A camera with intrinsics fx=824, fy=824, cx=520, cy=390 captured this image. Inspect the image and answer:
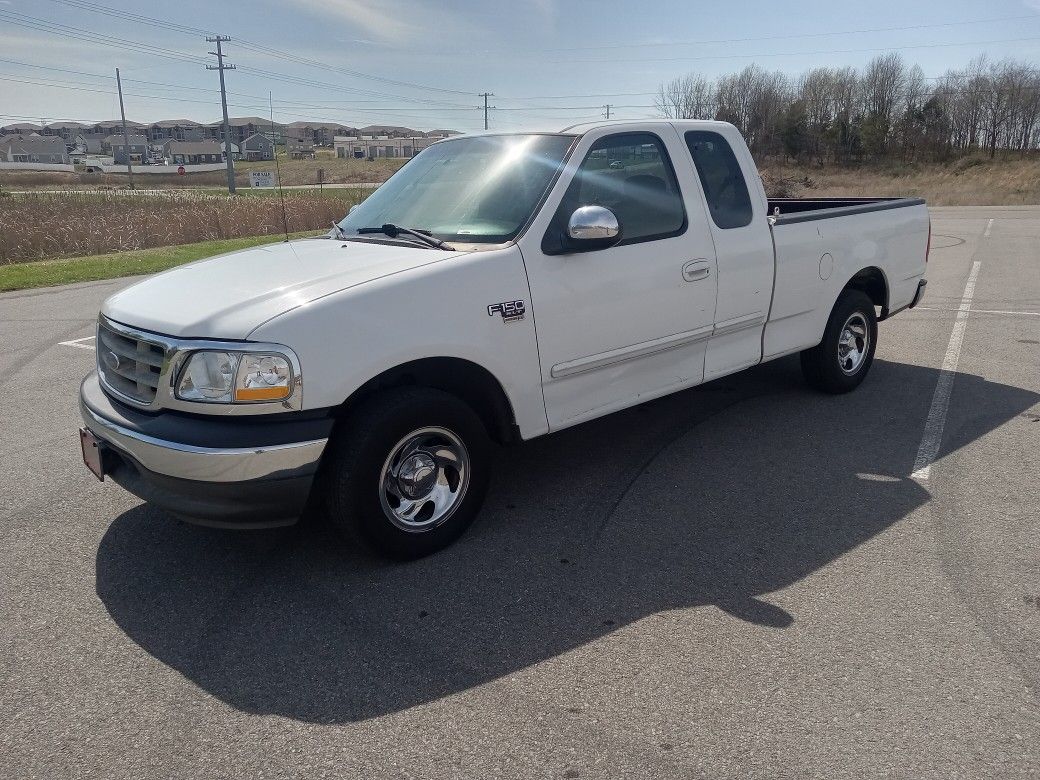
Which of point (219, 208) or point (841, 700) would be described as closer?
point (841, 700)

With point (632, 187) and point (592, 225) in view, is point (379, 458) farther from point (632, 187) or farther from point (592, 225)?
point (632, 187)

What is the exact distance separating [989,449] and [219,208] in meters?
23.3

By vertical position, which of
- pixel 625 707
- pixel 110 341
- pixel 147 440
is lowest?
pixel 625 707

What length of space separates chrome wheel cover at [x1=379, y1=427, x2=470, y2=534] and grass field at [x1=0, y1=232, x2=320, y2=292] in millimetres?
10639

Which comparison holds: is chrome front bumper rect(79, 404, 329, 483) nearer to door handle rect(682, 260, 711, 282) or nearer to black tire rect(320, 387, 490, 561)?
black tire rect(320, 387, 490, 561)

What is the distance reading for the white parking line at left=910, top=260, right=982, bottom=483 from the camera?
16.8ft

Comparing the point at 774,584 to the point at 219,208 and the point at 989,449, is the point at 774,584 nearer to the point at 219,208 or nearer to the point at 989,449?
the point at 989,449

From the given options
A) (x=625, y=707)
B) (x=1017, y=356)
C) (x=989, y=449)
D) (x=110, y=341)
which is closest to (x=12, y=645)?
(x=110, y=341)

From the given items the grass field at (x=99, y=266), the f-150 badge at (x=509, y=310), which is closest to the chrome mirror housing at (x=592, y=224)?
the f-150 badge at (x=509, y=310)

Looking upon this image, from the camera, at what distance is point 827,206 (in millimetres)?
7949

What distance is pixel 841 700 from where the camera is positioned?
114 inches

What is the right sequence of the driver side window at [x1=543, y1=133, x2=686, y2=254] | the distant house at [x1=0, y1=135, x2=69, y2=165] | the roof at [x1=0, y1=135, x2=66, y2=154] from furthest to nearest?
the roof at [x1=0, y1=135, x2=66, y2=154], the distant house at [x1=0, y1=135, x2=69, y2=165], the driver side window at [x1=543, y1=133, x2=686, y2=254]

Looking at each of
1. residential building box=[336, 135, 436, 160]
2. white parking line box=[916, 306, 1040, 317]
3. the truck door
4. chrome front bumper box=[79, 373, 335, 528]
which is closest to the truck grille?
chrome front bumper box=[79, 373, 335, 528]

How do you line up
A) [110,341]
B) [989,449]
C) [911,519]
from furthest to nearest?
[989,449] < [911,519] < [110,341]
